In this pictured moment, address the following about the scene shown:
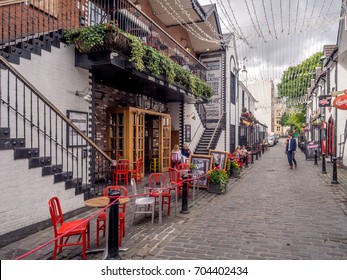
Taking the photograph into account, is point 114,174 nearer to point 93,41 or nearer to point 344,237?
point 93,41

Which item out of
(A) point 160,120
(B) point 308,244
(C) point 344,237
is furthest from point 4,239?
(A) point 160,120

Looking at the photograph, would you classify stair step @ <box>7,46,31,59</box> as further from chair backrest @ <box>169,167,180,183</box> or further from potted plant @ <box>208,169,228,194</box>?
potted plant @ <box>208,169,228,194</box>

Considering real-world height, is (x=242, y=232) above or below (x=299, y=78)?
below

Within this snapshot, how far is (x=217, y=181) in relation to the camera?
8461 millimetres

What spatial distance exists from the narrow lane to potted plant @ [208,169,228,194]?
310 millimetres

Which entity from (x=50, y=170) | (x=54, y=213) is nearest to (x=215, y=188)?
(x=50, y=170)

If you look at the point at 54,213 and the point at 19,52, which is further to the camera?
the point at 19,52

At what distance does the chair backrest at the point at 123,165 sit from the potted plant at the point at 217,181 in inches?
104

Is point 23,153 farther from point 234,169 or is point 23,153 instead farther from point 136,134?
point 234,169

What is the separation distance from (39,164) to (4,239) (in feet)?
4.33

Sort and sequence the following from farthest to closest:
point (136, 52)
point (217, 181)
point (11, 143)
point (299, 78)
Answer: point (299, 78), point (217, 181), point (136, 52), point (11, 143)

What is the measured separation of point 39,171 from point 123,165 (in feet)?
13.2

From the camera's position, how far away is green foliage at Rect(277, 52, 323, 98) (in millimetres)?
31884

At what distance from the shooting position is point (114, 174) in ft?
29.5
